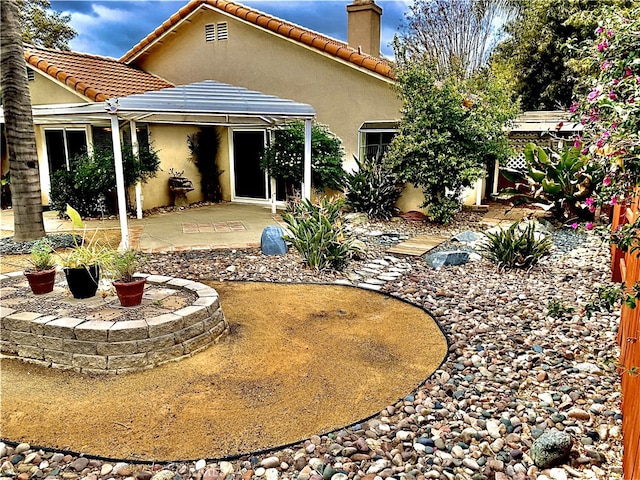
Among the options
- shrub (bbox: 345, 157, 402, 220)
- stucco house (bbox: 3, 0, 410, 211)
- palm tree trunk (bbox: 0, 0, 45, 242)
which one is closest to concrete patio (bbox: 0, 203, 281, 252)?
stucco house (bbox: 3, 0, 410, 211)

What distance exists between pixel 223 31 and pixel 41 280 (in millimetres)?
10611

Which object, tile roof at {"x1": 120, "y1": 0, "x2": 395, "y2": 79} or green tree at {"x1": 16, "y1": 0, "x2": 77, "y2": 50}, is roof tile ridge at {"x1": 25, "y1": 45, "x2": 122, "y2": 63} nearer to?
tile roof at {"x1": 120, "y1": 0, "x2": 395, "y2": 79}

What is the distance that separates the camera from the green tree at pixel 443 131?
392 inches

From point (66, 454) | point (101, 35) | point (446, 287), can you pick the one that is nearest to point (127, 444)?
point (66, 454)

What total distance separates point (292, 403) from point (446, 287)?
11.8 feet

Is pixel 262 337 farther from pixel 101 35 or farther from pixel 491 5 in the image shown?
pixel 491 5

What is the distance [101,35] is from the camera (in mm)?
17000

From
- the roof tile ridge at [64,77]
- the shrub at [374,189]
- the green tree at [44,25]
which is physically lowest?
the shrub at [374,189]

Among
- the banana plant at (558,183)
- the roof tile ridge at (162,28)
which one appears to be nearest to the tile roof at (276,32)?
the roof tile ridge at (162,28)

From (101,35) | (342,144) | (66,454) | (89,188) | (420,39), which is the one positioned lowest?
(66,454)

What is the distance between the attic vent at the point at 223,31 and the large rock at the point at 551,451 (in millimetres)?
13411

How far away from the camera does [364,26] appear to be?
14305 mm

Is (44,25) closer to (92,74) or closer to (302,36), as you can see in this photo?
(92,74)

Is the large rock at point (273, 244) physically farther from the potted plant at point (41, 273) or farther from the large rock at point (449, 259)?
the potted plant at point (41, 273)
